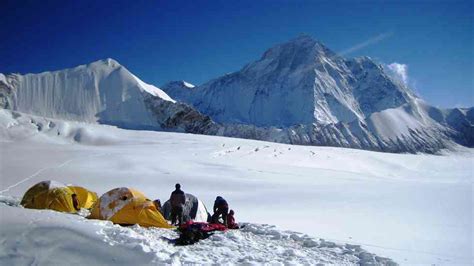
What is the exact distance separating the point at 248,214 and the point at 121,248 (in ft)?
30.2

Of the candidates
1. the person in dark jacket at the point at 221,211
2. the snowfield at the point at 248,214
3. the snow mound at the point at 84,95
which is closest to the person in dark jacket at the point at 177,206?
the person in dark jacket at the point at 221,211

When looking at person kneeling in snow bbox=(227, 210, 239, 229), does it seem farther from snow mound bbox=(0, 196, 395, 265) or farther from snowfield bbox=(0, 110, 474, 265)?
snow mound bbox=(0, 196, 395, 265)

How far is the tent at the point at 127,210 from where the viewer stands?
13148 mm

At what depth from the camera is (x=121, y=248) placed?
9219 millimetres

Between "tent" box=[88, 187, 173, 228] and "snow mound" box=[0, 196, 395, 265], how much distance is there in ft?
4.63

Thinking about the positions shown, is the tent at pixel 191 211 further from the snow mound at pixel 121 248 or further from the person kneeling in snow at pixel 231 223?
the snow mound at pixel 121 248

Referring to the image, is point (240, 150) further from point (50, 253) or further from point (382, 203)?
point (50, 253)

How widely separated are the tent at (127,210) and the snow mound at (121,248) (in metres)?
1.41

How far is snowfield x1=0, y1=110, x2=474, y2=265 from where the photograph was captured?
9266 millimetres

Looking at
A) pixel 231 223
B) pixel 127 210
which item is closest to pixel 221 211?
pixel 231 223

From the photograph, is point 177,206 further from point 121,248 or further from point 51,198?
point 121,248

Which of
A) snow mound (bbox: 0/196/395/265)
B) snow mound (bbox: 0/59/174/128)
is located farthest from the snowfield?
snow mound (bbox: 0/59/174/128)

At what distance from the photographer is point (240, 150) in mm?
51625

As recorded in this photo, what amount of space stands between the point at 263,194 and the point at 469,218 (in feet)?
34.1
